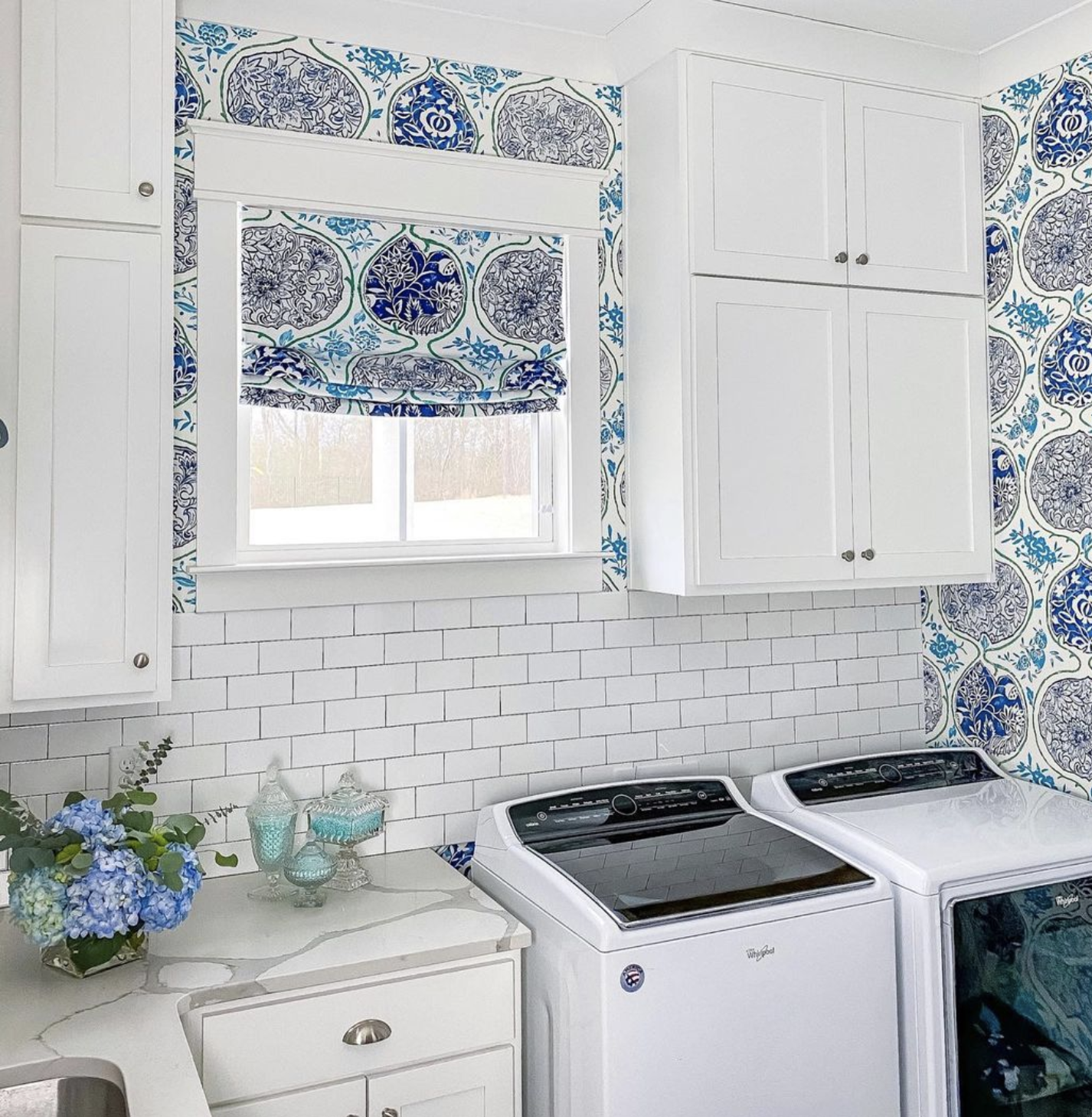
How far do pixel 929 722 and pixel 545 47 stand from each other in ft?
6.37

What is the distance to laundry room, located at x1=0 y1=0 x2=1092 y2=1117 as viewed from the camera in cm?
177

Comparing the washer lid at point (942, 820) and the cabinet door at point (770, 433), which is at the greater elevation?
the cabinet door at point (770, 433)

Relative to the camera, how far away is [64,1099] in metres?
1.44

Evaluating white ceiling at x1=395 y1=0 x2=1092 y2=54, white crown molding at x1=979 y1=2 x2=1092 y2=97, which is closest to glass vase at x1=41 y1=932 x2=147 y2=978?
white ceiling at x1=395 y1=0 x2=1092 y2=54

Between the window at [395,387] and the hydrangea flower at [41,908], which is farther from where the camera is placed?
the window at [395,387]

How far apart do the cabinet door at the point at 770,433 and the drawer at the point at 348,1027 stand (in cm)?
94

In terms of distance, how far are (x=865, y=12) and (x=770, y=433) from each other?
94 centimetres

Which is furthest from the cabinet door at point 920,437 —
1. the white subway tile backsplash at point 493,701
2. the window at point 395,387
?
the window at point 395,387

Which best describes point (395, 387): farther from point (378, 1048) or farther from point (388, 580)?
point (378, 1048)

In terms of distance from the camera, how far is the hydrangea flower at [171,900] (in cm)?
168

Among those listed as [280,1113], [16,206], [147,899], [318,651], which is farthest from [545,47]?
[280,1113]

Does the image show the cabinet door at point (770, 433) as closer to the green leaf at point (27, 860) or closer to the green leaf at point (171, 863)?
the green leaf at point (171, 863)

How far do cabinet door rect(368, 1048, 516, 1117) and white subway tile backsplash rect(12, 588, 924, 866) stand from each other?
56 cm

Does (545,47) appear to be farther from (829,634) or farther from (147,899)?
(147,899)
